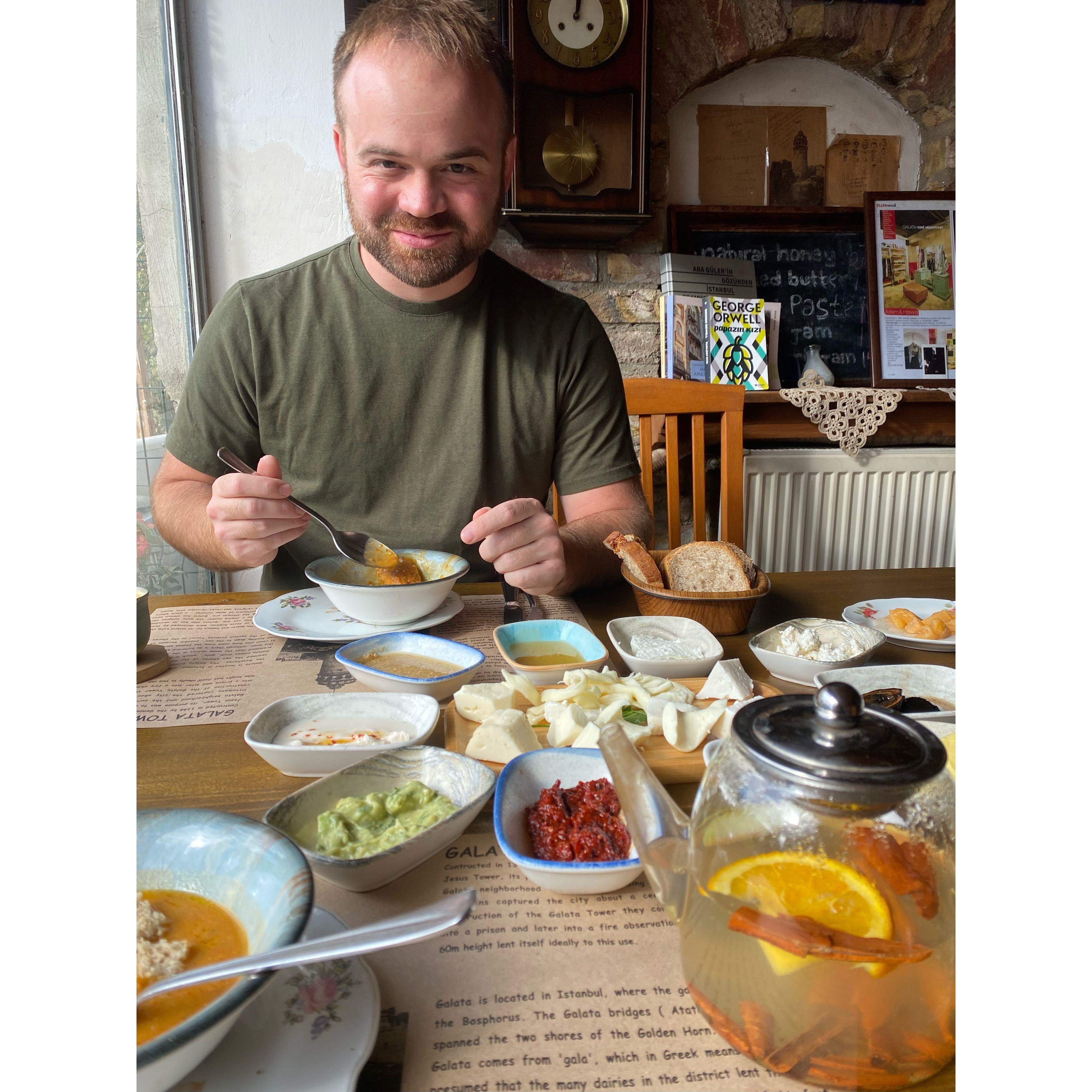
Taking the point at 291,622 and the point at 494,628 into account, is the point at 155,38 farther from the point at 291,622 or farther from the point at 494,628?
the point at 494,628

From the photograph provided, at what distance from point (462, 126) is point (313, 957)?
1276mm

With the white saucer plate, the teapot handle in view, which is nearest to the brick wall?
the white saucer plate

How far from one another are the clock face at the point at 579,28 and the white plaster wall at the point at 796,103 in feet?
1.21

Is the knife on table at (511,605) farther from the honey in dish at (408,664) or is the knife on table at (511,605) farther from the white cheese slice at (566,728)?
the white cheese slice at (566,728)

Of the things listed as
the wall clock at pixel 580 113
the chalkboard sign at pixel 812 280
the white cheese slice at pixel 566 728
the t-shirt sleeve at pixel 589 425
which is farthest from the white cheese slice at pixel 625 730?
the chalkboard sign at pixel 812 280

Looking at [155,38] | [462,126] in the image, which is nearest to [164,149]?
[155,38]

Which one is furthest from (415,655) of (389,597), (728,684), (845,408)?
(845,408)

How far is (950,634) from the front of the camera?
0.94 m

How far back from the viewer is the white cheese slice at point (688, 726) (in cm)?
60

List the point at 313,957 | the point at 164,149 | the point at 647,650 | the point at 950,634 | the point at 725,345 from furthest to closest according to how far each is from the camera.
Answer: the point at 725,345 → the point at 164,149 → the point at 950,634 → the point at 647,650 → the point at 313,957

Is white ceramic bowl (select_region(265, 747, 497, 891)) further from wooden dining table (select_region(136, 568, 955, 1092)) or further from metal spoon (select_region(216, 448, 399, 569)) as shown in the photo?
metal spoon (select_region(216, 448, 399, 569))

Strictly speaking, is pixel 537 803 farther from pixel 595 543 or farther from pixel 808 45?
pixel 808 45

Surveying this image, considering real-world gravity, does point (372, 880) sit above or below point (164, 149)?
below

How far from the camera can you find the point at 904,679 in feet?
2.48
